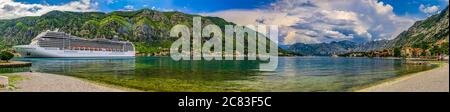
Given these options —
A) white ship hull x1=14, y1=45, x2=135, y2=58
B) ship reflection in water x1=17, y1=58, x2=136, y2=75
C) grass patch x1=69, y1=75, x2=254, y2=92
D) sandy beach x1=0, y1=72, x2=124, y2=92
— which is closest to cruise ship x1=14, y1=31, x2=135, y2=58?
white ship hull x1=14, y1=45, x2=135, y2=58

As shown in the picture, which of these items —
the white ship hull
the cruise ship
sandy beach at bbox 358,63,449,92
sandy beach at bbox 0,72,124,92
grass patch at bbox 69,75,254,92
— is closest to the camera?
sandy beach at bbox 0,72,124,92

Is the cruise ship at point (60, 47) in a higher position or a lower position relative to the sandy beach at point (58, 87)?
higher

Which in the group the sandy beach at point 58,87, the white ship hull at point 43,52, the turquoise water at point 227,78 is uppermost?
the white ship hull at point 43,52

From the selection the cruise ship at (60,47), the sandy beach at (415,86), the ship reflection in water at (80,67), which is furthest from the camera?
the cruise ship at (60,47)

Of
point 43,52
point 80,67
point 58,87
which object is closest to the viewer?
point 58,87

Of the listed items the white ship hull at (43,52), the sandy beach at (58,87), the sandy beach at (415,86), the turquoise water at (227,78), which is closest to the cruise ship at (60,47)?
the white ship hull at (43,52)

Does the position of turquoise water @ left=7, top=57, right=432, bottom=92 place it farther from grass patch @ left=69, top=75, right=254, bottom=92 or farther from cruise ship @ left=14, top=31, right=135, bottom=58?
cruise ship @ left=14, top=31, right=135, bottom=58

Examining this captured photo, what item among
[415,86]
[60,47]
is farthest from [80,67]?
[60,47]

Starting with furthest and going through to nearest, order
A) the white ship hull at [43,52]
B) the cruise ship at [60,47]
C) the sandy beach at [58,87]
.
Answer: the cruise ship at [60,47], the white ship hull at [43,52], the sandy beach at [58,87]

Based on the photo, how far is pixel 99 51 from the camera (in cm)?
18888

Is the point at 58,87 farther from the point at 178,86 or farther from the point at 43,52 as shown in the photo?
the point at 43,52

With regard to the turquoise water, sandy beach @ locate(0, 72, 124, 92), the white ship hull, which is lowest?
the turquoise water

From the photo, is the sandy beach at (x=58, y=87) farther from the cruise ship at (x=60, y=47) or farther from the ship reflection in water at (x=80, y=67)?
the cruise ship at (x=60, y=47)
